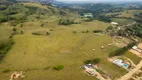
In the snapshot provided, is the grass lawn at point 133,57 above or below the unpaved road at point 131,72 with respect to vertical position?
above

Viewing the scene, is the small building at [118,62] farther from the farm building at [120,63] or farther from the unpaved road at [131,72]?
the unpaved road at [131,72]

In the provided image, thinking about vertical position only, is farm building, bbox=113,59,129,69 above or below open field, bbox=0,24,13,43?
below

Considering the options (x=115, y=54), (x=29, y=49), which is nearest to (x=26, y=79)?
(x=29, y=49)

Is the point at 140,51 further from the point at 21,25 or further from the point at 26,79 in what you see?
the point at 21,25

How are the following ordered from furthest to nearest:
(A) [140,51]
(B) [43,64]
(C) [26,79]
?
(A) [140,51], (B) [43,64], (C) [26,79]

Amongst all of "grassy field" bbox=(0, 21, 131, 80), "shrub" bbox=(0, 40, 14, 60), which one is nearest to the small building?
"grassy field" bbox=(0, 21, 131, 80)

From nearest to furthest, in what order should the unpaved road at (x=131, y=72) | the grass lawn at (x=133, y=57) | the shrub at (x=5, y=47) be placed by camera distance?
the unpaved road at (x=131, y=72), the shrub at (x=5, y=47), the grass lawn at (x=133, y=57)

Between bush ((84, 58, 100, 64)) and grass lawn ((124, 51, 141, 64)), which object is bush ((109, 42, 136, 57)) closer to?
grass lawn ((124, 51, 141, 64))

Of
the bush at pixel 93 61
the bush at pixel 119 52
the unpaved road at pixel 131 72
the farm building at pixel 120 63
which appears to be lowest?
A: the unpaved road at pixel 131 72

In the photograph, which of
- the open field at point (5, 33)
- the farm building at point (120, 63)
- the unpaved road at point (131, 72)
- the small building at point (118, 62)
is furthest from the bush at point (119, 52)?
the open field at point (5, 33)
